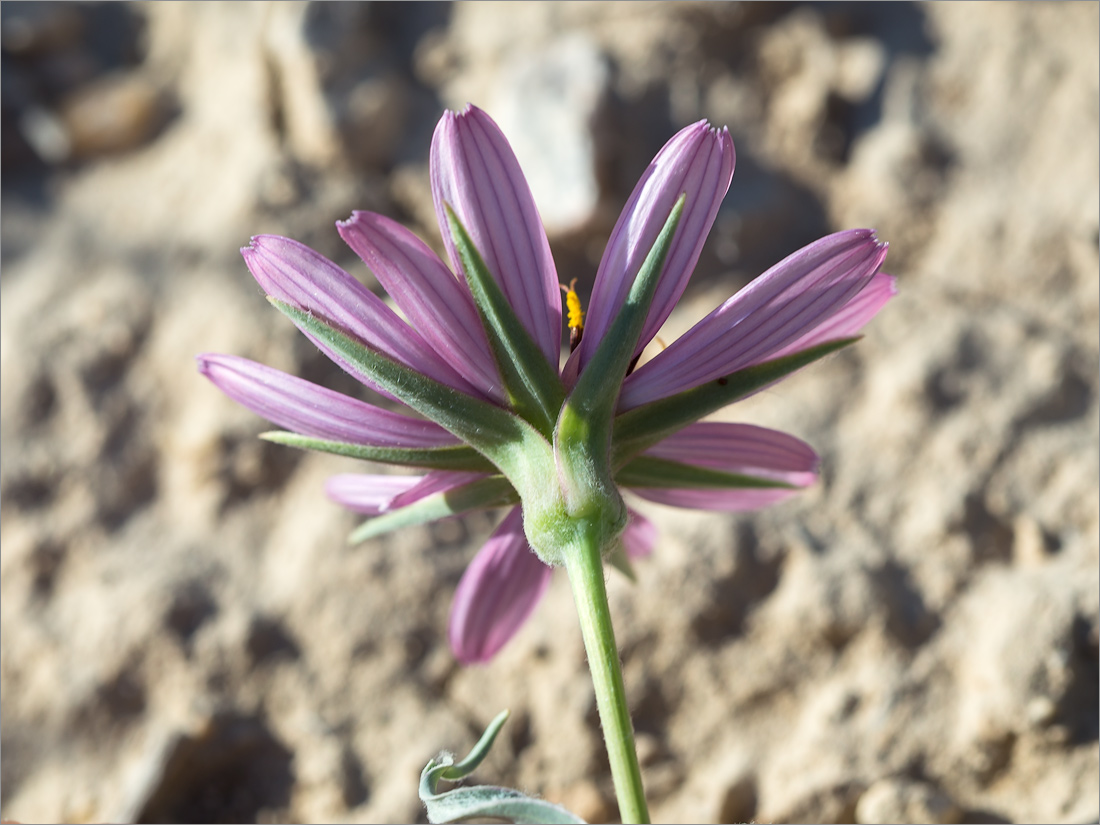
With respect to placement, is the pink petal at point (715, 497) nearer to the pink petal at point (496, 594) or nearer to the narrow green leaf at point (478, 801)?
the pink petal at point (496, 594)

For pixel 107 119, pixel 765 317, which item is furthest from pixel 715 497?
pixel 107 119

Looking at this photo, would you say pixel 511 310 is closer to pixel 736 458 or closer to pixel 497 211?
pixel 497 211

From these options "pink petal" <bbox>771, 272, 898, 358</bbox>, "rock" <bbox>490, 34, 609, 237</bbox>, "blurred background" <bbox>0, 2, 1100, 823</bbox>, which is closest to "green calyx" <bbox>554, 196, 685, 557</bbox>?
"pink petal" <bbox>771, 272, 898, 358</bbox>

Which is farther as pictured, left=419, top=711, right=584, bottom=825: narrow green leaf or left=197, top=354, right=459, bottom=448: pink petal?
left=197, top=354, right=459, bottom=448: pink petal

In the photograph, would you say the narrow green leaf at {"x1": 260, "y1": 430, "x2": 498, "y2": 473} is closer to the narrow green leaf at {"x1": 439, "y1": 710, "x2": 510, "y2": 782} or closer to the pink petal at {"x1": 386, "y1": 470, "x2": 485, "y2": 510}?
the pink petal at {"x1": 386, "y1": 470, "x2": 485, "y2": 510}

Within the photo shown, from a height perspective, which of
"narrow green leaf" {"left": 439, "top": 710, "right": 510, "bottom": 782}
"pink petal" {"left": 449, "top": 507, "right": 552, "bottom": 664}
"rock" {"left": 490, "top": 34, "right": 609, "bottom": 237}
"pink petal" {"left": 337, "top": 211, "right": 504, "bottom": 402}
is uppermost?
"rock" {"left": 490, "top": 34, "right": 609, "bottom": 237}

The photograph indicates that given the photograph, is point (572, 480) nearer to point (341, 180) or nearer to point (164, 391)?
point (164, 391)
